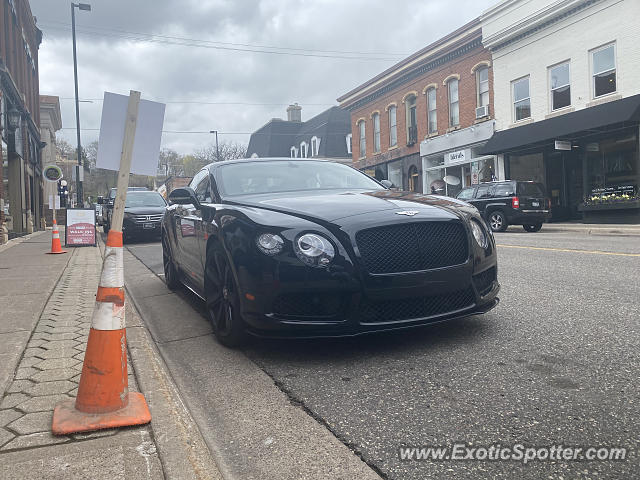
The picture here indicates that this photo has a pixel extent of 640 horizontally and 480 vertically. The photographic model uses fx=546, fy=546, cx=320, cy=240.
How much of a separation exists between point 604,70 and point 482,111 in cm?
582

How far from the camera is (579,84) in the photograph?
19.2 meters

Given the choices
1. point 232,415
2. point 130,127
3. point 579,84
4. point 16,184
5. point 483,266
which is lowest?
point 232,415

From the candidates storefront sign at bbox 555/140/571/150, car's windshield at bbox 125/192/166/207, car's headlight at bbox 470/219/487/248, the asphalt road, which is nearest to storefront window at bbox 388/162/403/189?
storefront sign at bbox 555/140/571/150

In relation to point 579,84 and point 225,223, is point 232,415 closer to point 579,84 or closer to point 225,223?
point 225,223

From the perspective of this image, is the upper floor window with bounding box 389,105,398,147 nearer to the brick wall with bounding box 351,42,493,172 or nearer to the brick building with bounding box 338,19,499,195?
the brick building with bounding box 338,19,499,195

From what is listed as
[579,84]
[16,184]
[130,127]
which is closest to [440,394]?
[130,127]

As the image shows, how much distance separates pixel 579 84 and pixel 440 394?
19.4m

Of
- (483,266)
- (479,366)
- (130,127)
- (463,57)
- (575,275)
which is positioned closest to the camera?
(130,127)

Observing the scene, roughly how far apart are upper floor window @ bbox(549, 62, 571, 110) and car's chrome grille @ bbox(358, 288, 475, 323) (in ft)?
61.2

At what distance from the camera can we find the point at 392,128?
30969 millimetres

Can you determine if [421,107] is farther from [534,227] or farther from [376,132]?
[534,227]

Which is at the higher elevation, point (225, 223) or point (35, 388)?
point (225, 223)

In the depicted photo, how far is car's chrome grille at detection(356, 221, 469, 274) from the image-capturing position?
355cm

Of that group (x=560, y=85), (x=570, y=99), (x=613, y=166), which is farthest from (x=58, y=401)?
(x=560, y=85)
